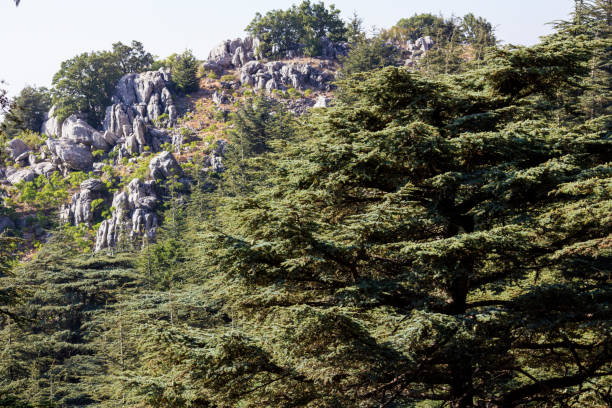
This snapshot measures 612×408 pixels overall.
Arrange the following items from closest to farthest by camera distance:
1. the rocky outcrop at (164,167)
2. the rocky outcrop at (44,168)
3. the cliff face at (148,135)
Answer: the cliff face at (148,135) → the rocky outcrop at (164,167) → the rocky outcrop at (44,168)

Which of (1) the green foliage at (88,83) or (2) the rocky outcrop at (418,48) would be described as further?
(2) the rocky outcrop at (418,48)

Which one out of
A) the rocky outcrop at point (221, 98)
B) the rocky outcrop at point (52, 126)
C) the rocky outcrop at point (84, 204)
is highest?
the rocky outcrop at point (221, 98)

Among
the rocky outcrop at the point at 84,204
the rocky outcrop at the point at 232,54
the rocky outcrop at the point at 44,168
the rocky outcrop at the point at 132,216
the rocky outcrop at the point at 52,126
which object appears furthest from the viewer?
the rocky outcrop at the point at 232,54

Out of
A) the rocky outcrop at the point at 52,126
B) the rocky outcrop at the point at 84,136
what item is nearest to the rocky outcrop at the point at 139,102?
the rocky outcrop at the point at 84,136

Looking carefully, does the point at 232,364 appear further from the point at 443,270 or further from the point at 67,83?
the point at 67,83

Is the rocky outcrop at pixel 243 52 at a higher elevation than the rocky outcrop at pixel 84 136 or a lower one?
higher

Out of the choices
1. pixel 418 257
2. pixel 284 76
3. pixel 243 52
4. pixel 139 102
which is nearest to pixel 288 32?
pixel 243 52

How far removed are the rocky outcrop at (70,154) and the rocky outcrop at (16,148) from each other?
527 centimetres

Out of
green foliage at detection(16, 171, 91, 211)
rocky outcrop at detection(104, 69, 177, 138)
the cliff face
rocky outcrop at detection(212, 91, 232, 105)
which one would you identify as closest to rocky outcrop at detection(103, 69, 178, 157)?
rocky outcrop at detection(104, 69, 177, 138)

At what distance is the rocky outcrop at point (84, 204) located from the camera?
168ft

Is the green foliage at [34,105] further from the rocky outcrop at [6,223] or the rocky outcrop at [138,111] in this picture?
the rocky outcrop at [6,223]

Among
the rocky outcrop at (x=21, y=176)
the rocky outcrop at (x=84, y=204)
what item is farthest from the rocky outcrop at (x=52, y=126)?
the rocky outcrop at (x=84, y=204)

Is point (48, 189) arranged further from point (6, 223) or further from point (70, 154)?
point (6, 223)

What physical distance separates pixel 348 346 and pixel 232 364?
65.7 inches
